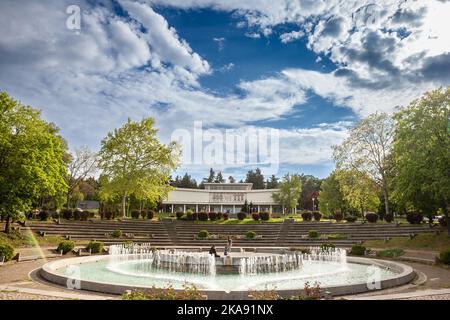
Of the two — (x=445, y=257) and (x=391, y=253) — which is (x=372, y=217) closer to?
(x=391, y=253)

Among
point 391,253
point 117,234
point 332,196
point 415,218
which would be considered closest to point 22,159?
point 117,234

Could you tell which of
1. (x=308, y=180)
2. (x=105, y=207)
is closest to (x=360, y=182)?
(x=105, y=207)

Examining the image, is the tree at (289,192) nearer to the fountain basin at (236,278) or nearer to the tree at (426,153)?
the tree at (426,153)

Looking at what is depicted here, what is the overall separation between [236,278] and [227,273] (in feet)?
4.93

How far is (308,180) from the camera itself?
351 feet

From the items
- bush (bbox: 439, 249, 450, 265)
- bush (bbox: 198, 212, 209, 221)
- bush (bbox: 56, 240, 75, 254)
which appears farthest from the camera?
bush (bbox: 198, 212, 209, 221)

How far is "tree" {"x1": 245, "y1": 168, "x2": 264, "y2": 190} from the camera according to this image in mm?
126494

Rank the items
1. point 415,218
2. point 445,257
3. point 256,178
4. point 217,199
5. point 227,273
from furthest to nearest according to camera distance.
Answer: point 256,178
point 217,199
point 415,218
point 445,257
point 227,273

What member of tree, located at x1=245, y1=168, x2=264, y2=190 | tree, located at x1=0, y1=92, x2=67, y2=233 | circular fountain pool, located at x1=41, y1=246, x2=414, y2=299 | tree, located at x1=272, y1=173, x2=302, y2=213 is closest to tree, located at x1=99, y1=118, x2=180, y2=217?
tree, located at x1=0, y1=92, x2=67, y2=233

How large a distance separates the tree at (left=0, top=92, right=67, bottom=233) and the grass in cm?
2797

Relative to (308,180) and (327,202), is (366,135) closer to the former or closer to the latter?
(327,202)

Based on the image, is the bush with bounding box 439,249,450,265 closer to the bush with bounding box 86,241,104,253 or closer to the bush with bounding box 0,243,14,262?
the bush with bounding box 86,241,104,253

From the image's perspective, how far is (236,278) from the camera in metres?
17.6

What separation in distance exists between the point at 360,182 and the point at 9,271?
39.0 m
